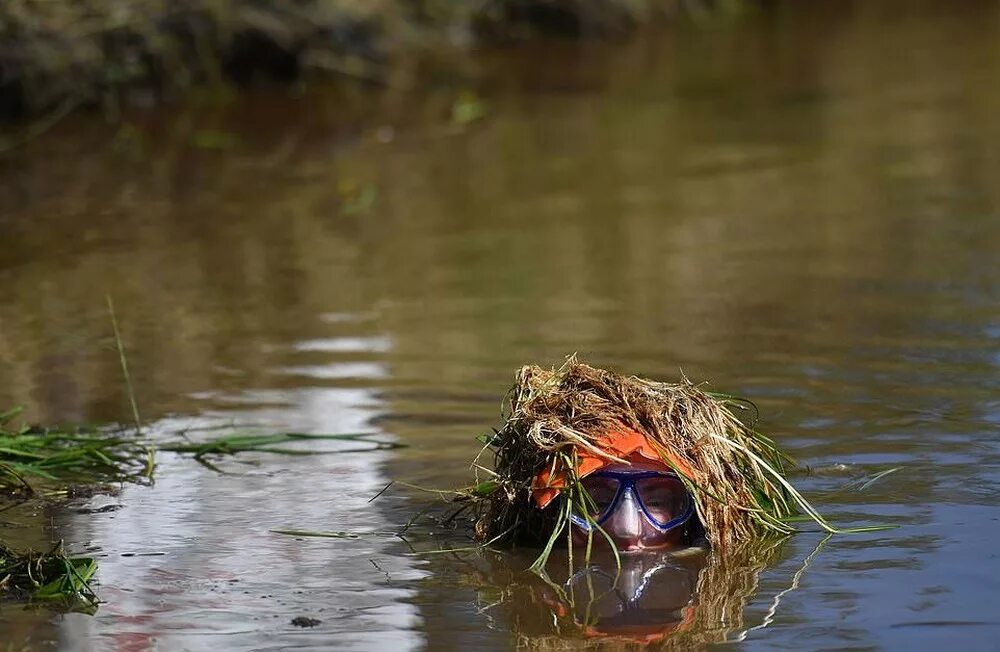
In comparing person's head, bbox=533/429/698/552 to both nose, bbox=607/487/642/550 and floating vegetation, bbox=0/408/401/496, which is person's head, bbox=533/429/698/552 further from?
floating vegetation, bbox=0/408/401/496

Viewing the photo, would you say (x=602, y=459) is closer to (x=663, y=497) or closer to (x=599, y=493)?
(x=599, y=493)

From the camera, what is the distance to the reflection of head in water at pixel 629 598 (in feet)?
15.9

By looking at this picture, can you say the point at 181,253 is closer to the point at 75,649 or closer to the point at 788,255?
the point at 788,255

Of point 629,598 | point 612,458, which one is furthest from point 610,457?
point 629,598

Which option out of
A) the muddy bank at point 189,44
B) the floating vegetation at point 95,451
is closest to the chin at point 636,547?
the floating vegetation at point 95,451

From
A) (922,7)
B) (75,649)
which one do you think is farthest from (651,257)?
(922,7)

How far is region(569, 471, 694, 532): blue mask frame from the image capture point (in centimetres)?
527

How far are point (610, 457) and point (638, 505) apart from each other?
191 millimetres

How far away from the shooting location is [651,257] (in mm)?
10055

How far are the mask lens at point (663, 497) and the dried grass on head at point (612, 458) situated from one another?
3.0 inches

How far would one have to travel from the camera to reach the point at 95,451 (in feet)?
21.4

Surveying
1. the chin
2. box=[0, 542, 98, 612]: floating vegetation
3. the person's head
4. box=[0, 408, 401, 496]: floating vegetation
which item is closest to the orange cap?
the person's head

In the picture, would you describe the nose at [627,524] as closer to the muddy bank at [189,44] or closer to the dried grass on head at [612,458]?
the dried grass on head at [612,458]

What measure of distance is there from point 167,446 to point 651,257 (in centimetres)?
400
